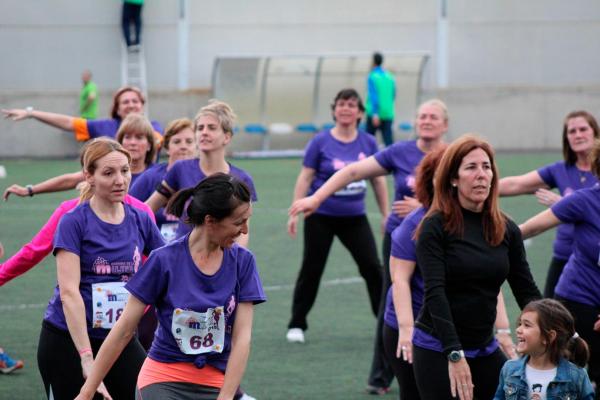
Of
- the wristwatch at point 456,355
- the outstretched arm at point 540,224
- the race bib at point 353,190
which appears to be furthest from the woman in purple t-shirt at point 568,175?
the wristwatch at point 456,355

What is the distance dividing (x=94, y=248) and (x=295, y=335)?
4363 millimetres

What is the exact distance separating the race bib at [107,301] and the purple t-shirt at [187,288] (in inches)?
34.7

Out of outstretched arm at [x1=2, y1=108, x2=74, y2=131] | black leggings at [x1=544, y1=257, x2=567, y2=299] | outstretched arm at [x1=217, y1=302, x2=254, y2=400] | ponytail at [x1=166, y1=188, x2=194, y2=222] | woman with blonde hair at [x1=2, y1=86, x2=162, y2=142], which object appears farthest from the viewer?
outstretched arm at [x1=2, y1=108, x2=74, y2=131]

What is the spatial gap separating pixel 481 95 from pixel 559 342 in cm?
2298

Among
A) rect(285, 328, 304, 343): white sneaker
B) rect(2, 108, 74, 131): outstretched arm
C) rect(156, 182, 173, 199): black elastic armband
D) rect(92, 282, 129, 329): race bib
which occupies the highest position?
rect(2, 108, 74, 131): outstretched arm

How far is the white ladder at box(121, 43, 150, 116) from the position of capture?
28422 millimetres

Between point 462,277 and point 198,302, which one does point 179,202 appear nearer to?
point 198,302

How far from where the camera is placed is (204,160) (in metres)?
7.59

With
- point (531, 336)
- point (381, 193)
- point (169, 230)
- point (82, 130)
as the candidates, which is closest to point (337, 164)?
point (381, 193)

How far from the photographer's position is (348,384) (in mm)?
8695

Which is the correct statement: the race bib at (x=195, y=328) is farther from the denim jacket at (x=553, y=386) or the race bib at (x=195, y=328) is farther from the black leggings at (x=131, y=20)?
the black leggings at (x=131, y=20)

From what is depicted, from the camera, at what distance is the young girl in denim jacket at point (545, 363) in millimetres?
5559

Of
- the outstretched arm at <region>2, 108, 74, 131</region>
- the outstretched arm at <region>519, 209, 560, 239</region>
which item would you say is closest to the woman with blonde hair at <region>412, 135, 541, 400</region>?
the outstretched arm at <region>519, 209, 560, 239</region>

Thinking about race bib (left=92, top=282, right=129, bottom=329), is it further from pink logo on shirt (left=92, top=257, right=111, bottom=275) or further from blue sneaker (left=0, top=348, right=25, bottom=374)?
blue sneaker (left=0, top=348, right=25, bottom=374)
